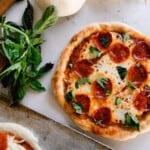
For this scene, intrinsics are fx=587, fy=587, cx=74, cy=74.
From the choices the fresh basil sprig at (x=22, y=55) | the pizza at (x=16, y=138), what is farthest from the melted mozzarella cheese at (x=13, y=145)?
the fresh basil sprig at (x=22, y=55)

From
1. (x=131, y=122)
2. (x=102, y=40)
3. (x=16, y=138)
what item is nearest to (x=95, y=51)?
(x=102, y=40)

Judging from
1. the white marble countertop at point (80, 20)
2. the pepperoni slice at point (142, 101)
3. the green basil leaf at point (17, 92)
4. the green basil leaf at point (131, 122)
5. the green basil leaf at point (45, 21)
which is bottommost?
the green basil leaf at point (131, 122)

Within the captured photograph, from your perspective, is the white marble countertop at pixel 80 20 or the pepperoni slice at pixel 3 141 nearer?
the pepperoni slice at pixel 3 141

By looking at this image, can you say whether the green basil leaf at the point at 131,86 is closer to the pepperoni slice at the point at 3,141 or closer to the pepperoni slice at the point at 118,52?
the pepperoni slice at the point at 118,52

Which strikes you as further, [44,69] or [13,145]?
[44,69]

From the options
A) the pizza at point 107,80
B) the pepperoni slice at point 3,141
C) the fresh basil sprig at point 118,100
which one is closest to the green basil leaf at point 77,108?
the pizza at point 107,80

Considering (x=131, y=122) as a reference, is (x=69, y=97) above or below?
above

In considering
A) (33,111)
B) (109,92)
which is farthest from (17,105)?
(109,92)

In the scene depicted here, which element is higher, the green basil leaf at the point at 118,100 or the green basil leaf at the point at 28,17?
the green basil leaf at the point at 28,17

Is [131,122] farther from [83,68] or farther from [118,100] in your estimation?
[83,68]
